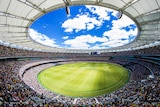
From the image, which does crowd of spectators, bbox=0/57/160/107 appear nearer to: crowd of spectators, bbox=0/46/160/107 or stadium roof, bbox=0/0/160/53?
crowd of spectators, bbox=0/46/160/107

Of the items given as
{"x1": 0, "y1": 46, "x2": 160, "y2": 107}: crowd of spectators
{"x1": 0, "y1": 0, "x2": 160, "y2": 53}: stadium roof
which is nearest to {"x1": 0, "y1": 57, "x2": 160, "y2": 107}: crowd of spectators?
{"x1": 0, "y1": 46, "x2": 160, "y2": 107}: crowd of spectators

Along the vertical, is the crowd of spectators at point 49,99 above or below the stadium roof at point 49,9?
below

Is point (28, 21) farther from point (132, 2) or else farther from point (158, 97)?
point (158, 97)

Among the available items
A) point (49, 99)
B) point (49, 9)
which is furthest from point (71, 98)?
point (49, 9)

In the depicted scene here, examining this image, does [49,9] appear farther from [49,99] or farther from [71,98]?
[71,98]

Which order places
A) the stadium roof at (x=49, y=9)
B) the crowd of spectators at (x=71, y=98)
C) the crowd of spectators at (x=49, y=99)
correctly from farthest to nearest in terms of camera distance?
the stadium roof at (x=49, y=9) < the crowd of spectators at (x=71, y=98) < the crowd of spectators at (x=49, y=99)

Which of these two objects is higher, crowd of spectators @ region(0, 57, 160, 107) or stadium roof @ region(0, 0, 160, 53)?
stadium roof @ region(0, 0, 160, 53)

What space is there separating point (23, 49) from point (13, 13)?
102 ft

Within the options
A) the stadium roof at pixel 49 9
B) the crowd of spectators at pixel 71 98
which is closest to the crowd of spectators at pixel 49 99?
the crowd of spectators at pixel 71 98

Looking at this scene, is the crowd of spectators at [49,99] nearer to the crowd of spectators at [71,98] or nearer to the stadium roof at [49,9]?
the crowd of spectators at [71,98]

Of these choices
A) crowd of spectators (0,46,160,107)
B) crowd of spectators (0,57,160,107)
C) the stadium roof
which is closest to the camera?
crowd of spectators (0,57,160,107)

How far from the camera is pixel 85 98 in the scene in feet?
76.9

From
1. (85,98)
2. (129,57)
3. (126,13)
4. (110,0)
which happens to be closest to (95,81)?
(85,98)

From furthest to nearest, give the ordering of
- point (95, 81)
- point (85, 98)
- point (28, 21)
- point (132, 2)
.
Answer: point (95, 81) → point (28, 21) → point (85, 98) → point (132, 2)
